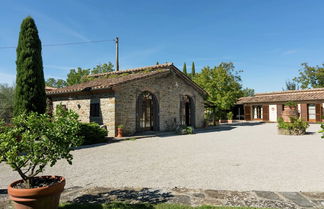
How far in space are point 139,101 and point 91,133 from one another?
4.93 m

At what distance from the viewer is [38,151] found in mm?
3234

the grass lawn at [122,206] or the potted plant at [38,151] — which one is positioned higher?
the potted plant at [38,151]

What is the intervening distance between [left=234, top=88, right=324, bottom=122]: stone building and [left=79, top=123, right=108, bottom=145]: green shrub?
24329 millimetres

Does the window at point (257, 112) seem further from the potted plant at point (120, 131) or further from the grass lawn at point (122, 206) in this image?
the grass lawn at point (122, 206)

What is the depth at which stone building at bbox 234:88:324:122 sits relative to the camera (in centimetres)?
2484

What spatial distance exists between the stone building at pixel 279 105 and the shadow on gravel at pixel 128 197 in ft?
86.3

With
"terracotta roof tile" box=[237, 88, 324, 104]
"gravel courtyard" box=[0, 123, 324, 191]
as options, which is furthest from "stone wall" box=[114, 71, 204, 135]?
"terracotta roof tile" box=[237, 88, 324, 104]

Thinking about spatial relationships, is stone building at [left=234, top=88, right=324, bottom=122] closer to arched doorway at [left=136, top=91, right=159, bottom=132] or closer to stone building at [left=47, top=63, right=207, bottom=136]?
stone building at [left=47, top=63, right=207, bottom=136]

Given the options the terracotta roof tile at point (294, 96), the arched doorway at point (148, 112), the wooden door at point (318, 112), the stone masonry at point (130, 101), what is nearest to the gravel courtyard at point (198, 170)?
the stone masonry at point (130, 101)

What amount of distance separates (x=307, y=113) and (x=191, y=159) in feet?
81.1

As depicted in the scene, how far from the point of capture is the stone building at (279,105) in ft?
81.5

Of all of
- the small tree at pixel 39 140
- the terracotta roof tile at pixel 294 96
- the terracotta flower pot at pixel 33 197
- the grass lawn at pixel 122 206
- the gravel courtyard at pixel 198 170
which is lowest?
the gravel courtyard at pixel 198 170

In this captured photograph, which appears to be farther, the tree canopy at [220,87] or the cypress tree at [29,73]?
the tree canopy at [220,87]

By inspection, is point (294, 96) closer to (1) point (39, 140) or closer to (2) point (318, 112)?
(2) point (318, 112)
